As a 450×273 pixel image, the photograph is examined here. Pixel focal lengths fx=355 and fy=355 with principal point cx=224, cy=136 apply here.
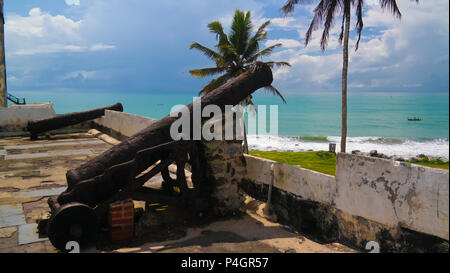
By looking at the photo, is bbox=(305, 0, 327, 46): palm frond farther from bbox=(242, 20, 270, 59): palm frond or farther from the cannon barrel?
the cannon barrel

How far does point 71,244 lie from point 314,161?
82.9 feet

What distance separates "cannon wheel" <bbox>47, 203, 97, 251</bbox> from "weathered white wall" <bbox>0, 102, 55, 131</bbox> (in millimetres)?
12789

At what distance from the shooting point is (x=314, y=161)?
90.8 feet

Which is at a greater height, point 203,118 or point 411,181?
point 203,118

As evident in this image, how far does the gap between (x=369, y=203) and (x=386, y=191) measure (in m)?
0.26

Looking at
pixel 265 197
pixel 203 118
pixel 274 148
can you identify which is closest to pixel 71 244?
pixel 203 118

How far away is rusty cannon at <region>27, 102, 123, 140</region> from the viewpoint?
517 inches

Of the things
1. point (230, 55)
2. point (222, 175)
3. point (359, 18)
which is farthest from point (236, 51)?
point (222, 175)

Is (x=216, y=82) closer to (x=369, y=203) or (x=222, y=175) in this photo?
(x=222, y=175)

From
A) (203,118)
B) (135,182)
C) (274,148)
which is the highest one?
(203,118)

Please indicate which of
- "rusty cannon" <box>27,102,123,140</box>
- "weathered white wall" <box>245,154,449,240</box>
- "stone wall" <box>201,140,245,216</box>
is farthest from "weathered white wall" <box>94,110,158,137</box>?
"weathered white wall" <box>245,154,449,240</box>

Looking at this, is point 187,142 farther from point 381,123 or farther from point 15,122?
point 381,123

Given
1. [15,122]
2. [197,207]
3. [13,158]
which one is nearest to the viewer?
[197,207]
